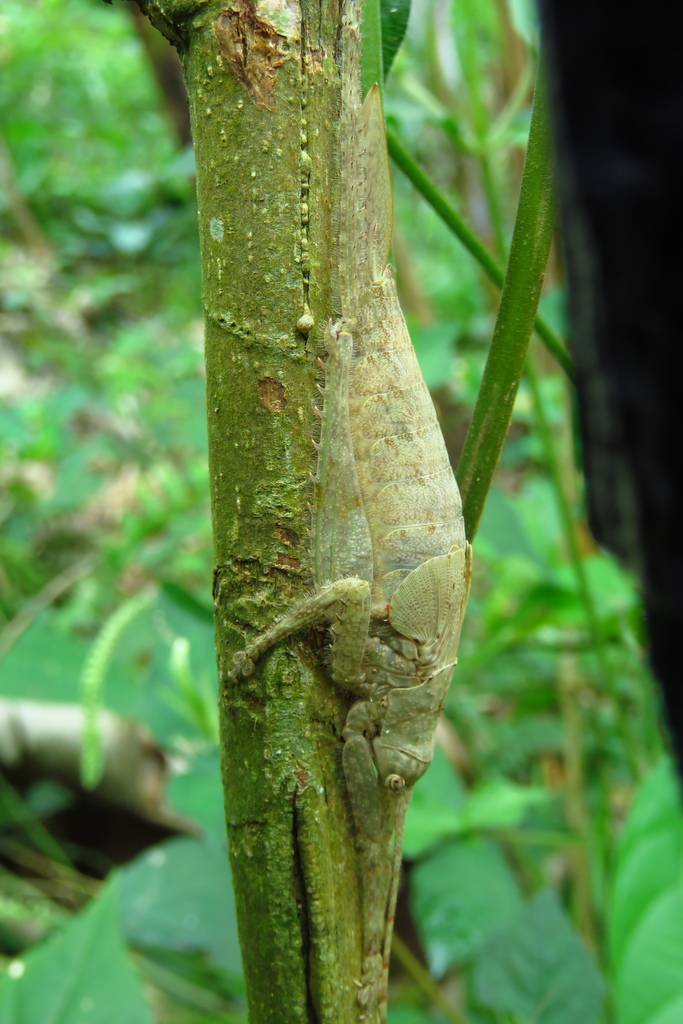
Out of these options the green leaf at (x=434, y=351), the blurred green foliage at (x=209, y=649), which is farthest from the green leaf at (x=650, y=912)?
the green leaf at (x=434, y=351)

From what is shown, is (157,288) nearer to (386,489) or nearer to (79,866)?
(79,866)

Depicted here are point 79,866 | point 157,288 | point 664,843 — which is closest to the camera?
point 664,843

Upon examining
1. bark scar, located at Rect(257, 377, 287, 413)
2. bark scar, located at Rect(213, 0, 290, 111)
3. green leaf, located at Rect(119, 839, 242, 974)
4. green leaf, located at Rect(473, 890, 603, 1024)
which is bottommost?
green leaf, located at Rect(119, 839, 242, 974)

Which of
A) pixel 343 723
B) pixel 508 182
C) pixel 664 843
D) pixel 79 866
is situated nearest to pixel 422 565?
pixel 343 723

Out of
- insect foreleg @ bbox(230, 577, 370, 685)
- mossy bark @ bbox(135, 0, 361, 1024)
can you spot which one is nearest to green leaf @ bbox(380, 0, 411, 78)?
mossy bark @ bbox(135, 0, 361, 1024)

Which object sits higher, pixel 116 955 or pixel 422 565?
pixel 422 565

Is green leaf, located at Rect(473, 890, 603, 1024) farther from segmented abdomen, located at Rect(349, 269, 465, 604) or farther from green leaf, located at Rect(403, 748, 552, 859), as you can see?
segmented abdomen, located at Rect(349, 269, 465, 604)
